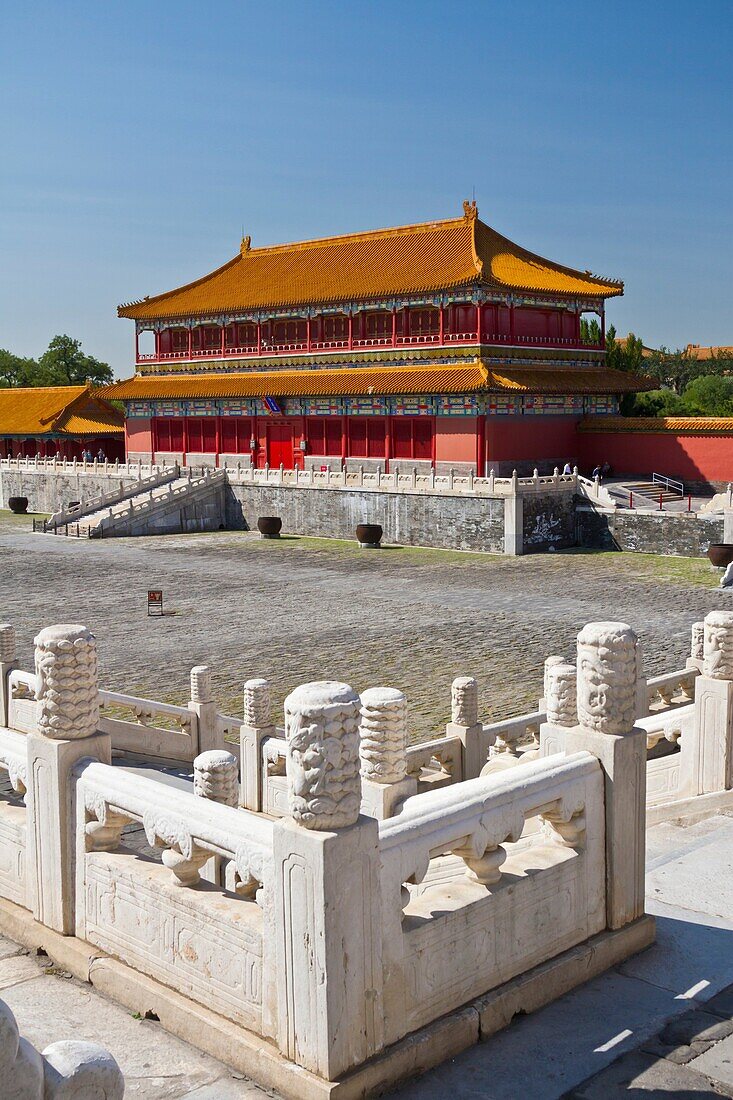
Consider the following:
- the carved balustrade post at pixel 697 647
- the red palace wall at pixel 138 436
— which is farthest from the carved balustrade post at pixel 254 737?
the red palace wall at pixel 138 436

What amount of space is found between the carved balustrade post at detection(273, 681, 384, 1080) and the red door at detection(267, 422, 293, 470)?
37961mm

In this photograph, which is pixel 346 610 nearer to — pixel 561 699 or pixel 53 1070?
pixel 561 699

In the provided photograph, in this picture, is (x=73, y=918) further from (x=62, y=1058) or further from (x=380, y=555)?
(x=380, y=555)

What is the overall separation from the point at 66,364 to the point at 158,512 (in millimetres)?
51080

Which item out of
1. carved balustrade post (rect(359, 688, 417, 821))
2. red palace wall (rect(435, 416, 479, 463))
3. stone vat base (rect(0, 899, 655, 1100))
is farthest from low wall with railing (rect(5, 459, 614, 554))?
stone vat base (rect(0, 899, 655, 1100))

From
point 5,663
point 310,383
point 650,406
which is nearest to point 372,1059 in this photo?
point 5,663

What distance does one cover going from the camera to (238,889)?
18.0ft

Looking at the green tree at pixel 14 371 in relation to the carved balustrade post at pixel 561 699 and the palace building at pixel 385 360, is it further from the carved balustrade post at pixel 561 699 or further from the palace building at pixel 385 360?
the carved balustrade post at pixel 561 699

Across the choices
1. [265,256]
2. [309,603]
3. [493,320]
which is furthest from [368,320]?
[309,603]

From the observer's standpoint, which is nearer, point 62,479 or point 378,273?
point 378,273

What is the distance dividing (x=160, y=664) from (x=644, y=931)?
13527 millimetres

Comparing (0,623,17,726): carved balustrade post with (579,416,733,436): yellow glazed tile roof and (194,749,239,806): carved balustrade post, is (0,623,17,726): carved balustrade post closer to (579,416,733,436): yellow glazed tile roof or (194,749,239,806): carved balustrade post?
(194,749,239,806): carved balustrade post

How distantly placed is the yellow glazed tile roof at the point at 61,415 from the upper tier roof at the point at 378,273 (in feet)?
22.1

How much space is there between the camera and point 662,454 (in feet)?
125
